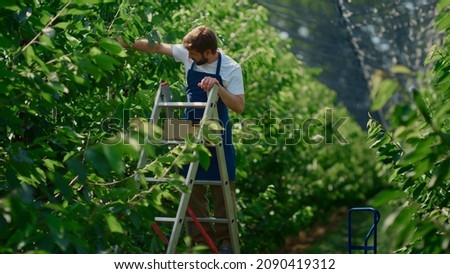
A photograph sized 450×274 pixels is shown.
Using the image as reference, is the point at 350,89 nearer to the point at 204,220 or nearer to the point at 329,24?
the point at 329,24

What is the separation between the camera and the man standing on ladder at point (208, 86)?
19.4 feet

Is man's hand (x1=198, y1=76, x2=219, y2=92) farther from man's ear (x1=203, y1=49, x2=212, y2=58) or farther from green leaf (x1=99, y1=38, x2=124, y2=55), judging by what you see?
green leaf (x1=99, y1=38, x2=124, y2=55)

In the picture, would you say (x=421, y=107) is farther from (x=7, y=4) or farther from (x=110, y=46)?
(x=7, y=4)

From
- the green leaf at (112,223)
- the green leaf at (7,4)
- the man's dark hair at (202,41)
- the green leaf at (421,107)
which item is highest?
the green leaf at (7,4)

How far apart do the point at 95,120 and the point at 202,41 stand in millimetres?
719

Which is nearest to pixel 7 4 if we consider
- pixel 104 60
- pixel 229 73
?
pixel 104 60

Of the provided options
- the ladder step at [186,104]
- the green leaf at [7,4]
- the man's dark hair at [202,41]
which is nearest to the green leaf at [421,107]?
the green leaf at [7,4]

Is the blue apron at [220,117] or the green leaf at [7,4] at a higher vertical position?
the green leaf at [7,4]

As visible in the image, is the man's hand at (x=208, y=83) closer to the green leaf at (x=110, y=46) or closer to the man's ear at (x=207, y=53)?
the man's ear at (x=207, y=53)

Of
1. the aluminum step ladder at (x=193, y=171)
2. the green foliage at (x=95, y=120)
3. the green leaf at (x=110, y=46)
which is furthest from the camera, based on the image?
the aluminum step ladder at (x=193, y=171)

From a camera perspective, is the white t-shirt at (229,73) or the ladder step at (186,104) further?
the white t-shirt at (229,73)

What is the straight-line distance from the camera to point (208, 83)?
5.73 m

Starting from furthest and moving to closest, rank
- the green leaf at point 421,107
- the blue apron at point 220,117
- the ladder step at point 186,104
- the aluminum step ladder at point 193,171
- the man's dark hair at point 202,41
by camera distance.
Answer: the blue apron at point 220,117, the man's dark hair at point 202,41, the ladder step at point 186,104, the aluminum step ladder at point 193,171, the green leaf at point 421,107

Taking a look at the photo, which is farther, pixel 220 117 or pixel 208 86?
pixel 220 117
